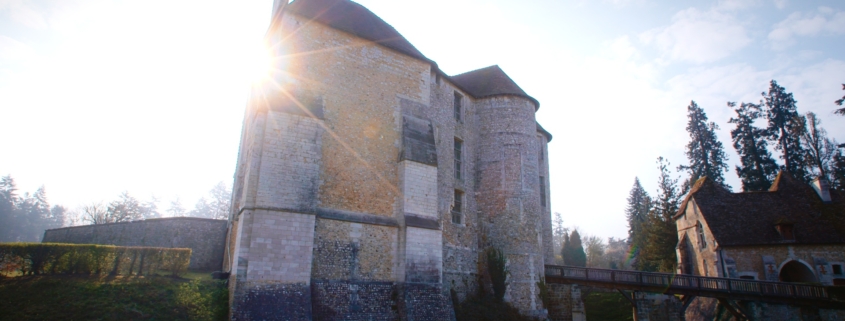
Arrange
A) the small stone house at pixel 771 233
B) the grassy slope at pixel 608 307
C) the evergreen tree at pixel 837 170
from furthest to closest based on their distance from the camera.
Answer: the evergreen tree at pixel 837 170, the grassy slope at pixel 608 307, the small stone house at pixel 771 233

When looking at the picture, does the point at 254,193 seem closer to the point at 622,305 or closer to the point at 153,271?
the point at 153,271

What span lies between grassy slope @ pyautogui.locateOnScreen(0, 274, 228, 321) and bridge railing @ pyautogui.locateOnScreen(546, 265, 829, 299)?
14.0 metres

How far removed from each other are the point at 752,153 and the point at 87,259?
123 ft

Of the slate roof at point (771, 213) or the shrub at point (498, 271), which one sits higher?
the slate roof at point (771, 213)

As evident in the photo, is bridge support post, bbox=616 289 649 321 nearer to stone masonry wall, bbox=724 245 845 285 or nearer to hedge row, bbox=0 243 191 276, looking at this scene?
stone masonry wall, bbox=724 245 845 285

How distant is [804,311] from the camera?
723 inches

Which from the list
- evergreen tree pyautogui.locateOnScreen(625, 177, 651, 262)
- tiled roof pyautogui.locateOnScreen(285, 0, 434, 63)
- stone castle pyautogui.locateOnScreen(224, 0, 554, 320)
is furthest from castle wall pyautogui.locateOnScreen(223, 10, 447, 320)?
evergreen tree pyautogui.locateOnScreen(625, 177, 651, 262)

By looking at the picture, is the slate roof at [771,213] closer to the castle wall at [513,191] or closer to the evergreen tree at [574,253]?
the castle wall at [513,191]

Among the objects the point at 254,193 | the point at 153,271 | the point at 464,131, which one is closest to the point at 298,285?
the point at 254,193

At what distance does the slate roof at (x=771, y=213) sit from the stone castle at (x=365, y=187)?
36.1 ft

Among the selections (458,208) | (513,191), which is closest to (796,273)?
(513,191)

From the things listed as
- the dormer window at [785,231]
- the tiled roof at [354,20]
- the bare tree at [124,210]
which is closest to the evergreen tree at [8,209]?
the bare tree at [124,210]

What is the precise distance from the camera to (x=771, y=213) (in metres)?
23.4

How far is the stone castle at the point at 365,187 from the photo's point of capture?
12.3 meters
